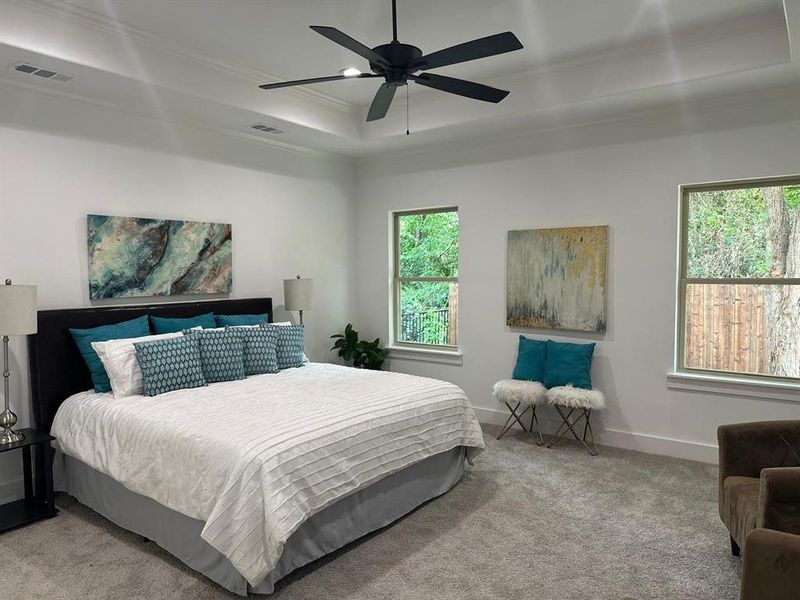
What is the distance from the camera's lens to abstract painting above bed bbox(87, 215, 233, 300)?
13.0 ft

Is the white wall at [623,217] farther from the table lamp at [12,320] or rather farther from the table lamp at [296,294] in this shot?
the table lamp at [12,320]

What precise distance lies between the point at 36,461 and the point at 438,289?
145 inches

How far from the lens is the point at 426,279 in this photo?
582 cm

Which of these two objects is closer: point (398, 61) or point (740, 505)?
point (740, 505)

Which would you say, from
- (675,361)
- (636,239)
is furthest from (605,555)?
(636,239)

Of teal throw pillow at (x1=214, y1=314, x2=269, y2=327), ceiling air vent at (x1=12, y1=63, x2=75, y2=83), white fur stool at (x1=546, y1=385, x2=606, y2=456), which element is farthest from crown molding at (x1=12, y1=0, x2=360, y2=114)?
white fur stool at (x1=546, y1=385, x2=606, y2=456)

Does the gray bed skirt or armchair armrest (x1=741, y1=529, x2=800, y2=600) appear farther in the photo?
the gray bed skirt

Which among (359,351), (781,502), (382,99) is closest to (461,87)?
(382,99)

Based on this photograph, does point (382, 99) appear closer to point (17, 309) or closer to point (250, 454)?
point (250, 454)

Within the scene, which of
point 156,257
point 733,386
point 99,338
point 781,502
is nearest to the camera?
point 781,502

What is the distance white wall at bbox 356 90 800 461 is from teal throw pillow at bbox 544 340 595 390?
203 mm

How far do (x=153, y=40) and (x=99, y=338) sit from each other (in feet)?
6.50

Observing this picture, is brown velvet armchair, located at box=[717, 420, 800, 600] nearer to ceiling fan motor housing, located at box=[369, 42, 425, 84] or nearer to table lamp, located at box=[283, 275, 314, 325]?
ceiling fan motor housing, located at box=[369, 42, 425, 84]

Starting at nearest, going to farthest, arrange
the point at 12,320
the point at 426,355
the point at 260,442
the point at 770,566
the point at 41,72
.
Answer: the point at 770,566 < the point at 260,442 < the point at 12,320 < the point at 41,72 < the point at 426,355
